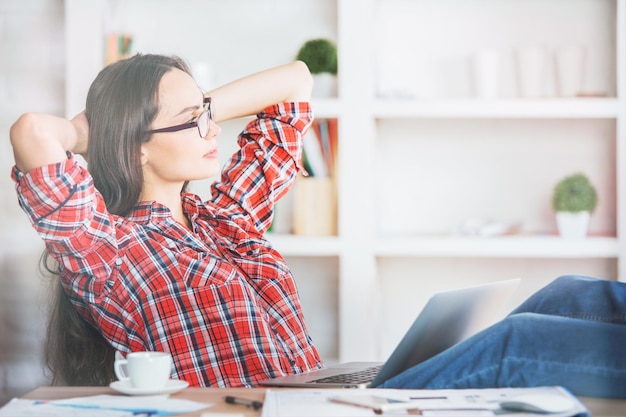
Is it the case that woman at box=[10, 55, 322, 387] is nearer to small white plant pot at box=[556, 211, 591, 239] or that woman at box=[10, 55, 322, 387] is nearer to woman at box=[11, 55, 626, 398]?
woman at box=[11, 55, 626, 398]

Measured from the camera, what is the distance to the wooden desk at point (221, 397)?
34.4 inches

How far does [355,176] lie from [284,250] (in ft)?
1.01

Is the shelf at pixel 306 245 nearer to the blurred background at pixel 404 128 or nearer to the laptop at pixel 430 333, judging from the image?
the blurred background at pixel 404 128

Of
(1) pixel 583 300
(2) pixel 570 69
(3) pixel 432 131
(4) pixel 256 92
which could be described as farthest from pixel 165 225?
(2) pixel 570 69

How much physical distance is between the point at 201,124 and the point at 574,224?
1.27 metres

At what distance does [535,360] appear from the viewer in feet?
3.05

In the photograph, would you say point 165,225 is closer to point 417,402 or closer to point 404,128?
point 417,402

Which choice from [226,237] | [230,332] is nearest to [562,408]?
[230,332]

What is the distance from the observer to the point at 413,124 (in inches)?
104

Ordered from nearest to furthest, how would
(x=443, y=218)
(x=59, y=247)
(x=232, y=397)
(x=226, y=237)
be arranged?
1. (x=232, y=397)
2. (x=59, y=247)
3. (x=226, y=237)
4. (x=443, y=218)

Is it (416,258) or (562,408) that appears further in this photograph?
(416,258)

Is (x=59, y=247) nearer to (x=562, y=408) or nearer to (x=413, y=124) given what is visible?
(x=562, y=408)

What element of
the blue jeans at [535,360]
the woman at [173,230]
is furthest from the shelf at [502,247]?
the blue jeans at [535,360]

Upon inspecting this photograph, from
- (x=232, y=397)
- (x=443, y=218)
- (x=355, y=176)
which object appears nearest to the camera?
(x=232, y=397)
